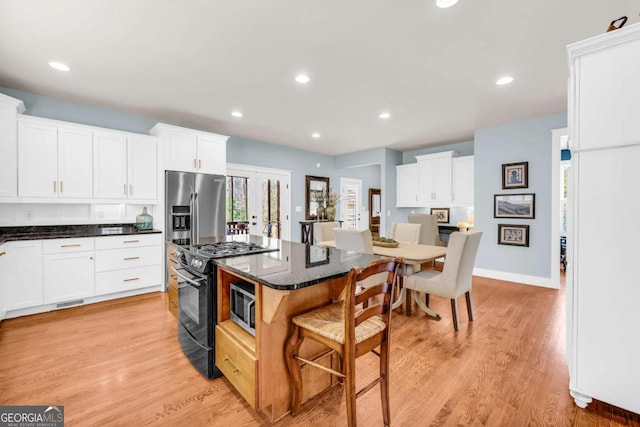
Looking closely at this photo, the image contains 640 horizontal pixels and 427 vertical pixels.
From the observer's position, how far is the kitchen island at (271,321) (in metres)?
1.44

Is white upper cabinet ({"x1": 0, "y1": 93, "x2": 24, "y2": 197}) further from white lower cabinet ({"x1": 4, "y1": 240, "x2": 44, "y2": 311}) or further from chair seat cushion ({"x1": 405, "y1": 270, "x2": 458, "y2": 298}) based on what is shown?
chair seat cushion ({"x1": 405, "y1": 270, "x2": 458, "y2": 298})

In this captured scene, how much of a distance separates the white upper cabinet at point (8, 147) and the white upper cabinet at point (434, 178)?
6356 mm

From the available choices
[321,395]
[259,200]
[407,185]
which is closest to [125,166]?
[259,200]

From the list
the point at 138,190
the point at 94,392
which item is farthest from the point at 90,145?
the point at 94,392

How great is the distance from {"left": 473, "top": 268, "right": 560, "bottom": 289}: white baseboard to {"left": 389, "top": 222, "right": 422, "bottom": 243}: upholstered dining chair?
1.68m

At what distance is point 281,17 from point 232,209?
13.3 ft

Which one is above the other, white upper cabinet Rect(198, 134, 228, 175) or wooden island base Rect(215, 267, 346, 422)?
white upper cabinet Rect(198, 134, 228, 175)

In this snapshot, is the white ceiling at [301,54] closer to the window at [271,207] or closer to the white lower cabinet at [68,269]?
the white lower cabinet at [68,269]

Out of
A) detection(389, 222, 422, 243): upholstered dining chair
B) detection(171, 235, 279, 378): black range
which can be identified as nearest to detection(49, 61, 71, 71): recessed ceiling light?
detection(171, 235, 279, 378): black range

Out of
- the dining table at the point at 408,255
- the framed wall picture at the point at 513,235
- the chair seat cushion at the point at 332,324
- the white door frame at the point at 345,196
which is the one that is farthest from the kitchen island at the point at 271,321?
the white door frame at the point at 345,196

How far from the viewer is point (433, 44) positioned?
7.85 ft

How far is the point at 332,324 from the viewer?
147 centimetres

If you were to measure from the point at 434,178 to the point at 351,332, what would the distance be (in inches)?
212

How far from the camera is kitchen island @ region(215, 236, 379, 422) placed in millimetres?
1441
